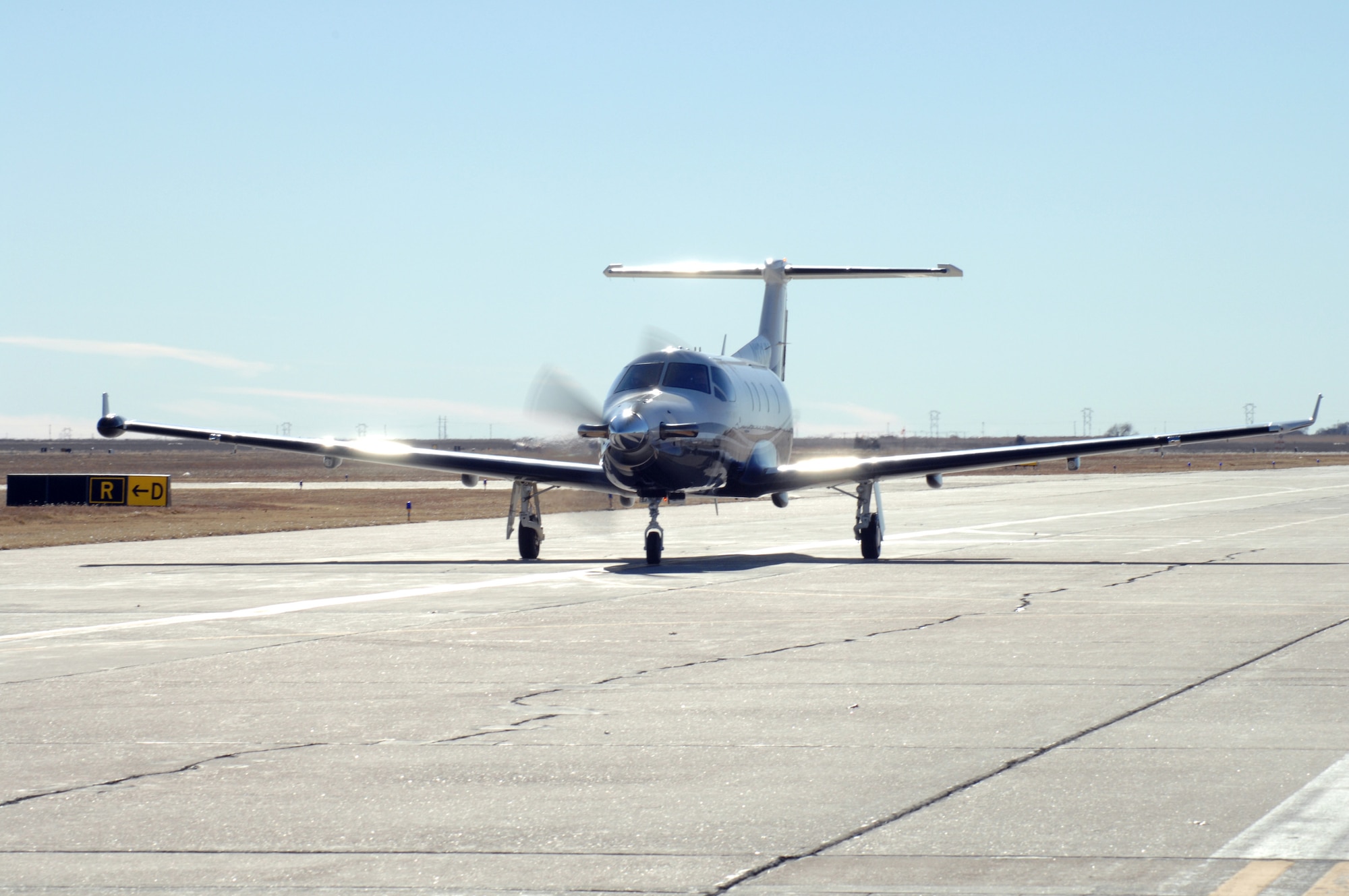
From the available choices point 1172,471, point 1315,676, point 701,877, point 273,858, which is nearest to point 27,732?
point 273,858

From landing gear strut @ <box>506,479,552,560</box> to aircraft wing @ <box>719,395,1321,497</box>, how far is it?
11.7ft

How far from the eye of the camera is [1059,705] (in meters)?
10.5

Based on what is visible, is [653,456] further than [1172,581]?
Yes

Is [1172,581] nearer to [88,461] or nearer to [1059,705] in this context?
[1059,705]

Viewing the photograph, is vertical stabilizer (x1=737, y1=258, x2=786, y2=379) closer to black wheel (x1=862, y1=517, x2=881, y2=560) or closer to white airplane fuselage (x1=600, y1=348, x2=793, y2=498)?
white airplane fuselage (x1=600, y1=348, x2=793, y2=498)

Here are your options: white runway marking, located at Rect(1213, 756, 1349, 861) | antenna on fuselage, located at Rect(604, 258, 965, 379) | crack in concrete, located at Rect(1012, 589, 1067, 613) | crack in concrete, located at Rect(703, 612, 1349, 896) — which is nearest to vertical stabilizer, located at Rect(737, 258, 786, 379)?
antenna on fuselage, located at Rect(604, 258, 965, 379)

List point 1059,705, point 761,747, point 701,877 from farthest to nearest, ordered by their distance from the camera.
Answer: point 1059,705, point 761,747, point 701,877

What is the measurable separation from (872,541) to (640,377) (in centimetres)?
512

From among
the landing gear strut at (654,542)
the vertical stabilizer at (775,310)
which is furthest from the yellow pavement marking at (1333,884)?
the vertical stabilizer at (775,310)

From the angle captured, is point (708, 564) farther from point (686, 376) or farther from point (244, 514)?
point (244, 514)

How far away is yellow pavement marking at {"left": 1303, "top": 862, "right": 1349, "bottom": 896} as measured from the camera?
5.83 m

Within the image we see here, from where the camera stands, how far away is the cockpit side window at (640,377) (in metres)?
25.2

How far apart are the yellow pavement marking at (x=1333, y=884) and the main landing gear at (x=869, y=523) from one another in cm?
1994

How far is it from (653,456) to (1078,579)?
6879 mm
